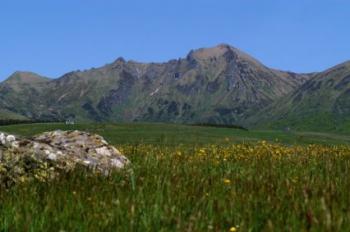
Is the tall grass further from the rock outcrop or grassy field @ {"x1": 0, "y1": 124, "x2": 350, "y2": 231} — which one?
the rock outcrop

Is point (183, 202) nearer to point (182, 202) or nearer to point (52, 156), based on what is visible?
point (182, 202)

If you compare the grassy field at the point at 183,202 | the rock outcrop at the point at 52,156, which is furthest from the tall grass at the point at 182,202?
the rock outcrop at the point at 52,156

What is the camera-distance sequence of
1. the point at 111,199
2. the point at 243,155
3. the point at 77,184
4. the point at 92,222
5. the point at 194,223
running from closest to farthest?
the point at 194,223 → the point at 92,222 → the point at 111,199 → the point at 77,184 → the point at 243,155

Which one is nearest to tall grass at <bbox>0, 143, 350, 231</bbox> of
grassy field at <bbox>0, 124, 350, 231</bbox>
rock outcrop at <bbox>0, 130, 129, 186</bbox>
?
grassy field at <bbox>0, 124, 350, 231</bbox>

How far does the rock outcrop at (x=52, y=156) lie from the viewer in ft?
32.1

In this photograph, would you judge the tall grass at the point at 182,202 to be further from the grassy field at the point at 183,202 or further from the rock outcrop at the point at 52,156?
the rock outcrop at the point at 52,156

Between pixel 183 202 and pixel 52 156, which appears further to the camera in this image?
pixel 52 156

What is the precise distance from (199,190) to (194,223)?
237 cm

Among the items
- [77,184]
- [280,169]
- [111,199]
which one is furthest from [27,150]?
[280,169]

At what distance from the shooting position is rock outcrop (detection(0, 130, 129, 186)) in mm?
9777

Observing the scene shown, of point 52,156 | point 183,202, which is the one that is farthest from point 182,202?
point 52,156

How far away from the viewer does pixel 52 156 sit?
35.4ft

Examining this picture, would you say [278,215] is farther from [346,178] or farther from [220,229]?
[346,178]

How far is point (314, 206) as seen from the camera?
6359 mm
